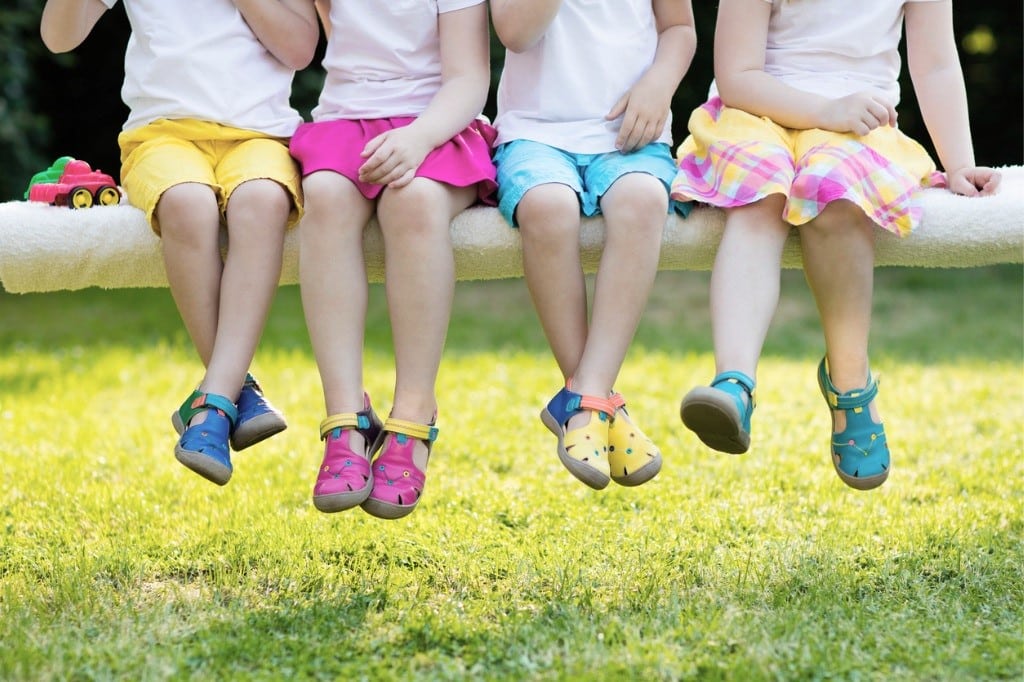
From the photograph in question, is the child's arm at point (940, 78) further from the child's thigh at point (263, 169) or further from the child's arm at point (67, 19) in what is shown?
the child's arm at point (67, 19)

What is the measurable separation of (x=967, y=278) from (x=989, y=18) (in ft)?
6.94

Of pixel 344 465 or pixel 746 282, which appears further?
pixel 746 282

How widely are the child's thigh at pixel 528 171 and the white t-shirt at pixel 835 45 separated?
57cm

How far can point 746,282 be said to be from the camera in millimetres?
2469

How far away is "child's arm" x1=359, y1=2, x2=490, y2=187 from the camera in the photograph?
2441mm

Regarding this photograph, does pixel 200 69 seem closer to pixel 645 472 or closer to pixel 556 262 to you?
pixel 556 262

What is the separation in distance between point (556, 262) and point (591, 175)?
242mm

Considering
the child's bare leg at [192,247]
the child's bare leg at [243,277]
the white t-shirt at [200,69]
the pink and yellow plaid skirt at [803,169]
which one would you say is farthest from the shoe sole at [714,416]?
the white t-shirt at [200,69]

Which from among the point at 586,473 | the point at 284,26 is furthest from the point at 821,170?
the point at 284,26

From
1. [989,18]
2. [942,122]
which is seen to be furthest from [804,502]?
[989,18]

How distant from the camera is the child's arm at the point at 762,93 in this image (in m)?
2.58

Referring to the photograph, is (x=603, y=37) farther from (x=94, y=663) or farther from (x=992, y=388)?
(x=992, y=388)

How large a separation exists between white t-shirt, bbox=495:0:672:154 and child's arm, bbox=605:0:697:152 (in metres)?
0.03

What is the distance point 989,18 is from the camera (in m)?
8.52
